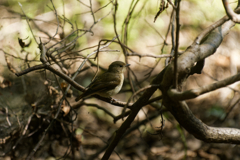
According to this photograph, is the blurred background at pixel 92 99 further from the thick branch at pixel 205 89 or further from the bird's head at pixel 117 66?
the thick branch at pixel 205 89

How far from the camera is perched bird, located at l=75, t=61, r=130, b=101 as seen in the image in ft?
10.3

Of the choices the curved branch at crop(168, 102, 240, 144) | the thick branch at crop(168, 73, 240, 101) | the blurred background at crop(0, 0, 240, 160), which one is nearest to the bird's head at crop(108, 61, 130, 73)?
the blurred background at crop(0, 0, 240, 160)

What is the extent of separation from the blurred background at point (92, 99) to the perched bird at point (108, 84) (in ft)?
1.40

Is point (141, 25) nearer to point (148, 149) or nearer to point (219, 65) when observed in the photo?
point (219, 65)

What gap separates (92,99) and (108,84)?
167 centimetres

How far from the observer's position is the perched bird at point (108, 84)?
3.13 metres

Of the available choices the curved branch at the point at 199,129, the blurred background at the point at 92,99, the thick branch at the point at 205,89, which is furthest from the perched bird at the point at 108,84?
the thick branch at the point at 205,89

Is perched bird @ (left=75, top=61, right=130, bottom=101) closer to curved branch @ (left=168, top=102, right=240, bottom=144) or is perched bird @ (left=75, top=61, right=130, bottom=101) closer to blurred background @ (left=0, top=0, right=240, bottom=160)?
blurred background @ (left=0, top=0, right=240, bottom=160)

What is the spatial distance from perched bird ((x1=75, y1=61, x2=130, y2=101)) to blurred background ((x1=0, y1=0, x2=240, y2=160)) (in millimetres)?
427

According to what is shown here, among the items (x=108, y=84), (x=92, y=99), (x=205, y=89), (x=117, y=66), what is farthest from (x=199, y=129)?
(x=92, y=99)

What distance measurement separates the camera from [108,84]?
3.44 metres

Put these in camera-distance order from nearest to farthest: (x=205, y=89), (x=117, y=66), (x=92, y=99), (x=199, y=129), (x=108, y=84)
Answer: (x=205, y=89), (x=199, y=129), (x=108, y=84), (x=117, y=66), (x=92, y=99)

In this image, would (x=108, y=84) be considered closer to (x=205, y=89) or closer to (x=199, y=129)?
(x=199, y=129)

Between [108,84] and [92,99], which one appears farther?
[92,99]
